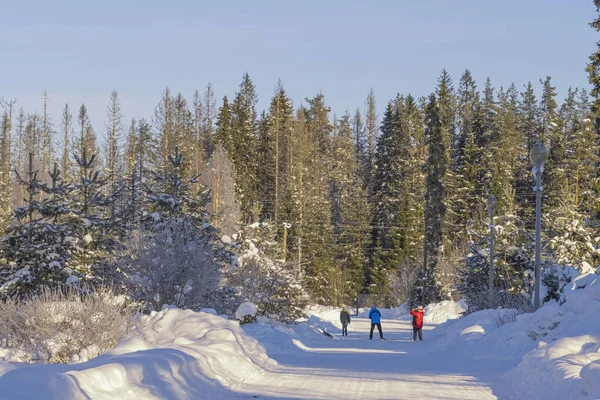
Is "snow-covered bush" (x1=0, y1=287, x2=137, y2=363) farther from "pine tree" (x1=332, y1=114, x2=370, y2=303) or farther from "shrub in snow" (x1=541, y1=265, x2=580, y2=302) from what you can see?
"pine tree" (x1=332, y1=114, x2=370, y2=303)

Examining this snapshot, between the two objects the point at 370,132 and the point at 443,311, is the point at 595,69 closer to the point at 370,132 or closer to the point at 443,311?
the point at 443,311

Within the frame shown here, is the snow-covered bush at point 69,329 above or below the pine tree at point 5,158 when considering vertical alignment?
below

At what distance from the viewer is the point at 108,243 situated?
32.3m

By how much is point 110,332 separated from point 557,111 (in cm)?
8276

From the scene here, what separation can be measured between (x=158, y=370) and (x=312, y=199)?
63930mm

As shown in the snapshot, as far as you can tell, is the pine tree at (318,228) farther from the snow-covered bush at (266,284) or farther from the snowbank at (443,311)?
the snow-covered bush at (266,284)

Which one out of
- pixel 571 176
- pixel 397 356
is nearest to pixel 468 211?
pixel 571 176

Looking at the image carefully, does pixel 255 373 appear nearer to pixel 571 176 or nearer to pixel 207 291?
pixel 207 291

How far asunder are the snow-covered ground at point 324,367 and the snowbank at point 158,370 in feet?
0.07

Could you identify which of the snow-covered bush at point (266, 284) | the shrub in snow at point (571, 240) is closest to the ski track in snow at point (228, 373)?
the snow-covered bush at point (266, 284)

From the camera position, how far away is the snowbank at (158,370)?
8.77 metres

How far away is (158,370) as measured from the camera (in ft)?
36.8

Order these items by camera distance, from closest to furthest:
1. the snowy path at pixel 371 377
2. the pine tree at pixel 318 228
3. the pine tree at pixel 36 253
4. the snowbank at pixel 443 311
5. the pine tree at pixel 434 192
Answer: the snowy path at pixel 371 377
the pine tree at pixel 36 253
the snowbank at pixel 443 311
the pine tree at pixel 434 192
the pine tree at pixel 318 228

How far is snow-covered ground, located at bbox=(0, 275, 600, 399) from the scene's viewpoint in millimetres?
9977
